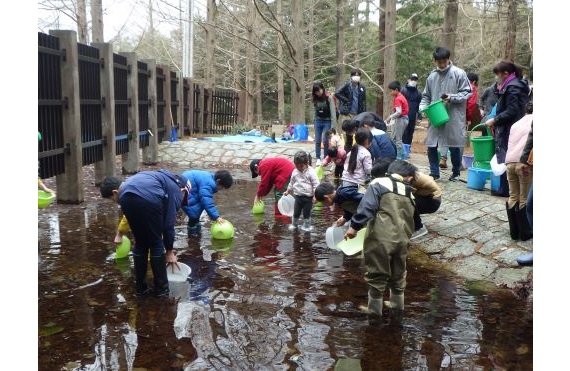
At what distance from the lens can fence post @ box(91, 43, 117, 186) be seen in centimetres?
1027

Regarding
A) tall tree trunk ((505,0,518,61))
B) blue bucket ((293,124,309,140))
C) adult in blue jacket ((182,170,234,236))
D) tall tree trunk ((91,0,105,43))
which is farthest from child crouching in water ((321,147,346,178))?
tall tree trunk ((91,0,105,43))

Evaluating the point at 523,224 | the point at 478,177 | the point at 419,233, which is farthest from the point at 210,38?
the point at 523,224

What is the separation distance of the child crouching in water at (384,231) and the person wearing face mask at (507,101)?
322cm

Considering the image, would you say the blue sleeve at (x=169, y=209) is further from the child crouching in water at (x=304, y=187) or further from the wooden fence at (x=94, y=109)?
the wooden fence at (x=94, y=109)

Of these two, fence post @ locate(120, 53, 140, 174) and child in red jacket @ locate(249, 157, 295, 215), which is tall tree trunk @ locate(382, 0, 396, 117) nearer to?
fence post @ locate(120, 53, 140, 174)

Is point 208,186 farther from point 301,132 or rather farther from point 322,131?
point 301,132

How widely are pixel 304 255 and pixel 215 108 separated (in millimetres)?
16180

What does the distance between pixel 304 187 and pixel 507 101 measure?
2.87 metres

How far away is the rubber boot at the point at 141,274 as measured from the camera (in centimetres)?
473

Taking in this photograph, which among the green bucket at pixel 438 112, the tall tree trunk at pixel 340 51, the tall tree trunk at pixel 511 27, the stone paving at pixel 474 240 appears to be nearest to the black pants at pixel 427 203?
the stone paving at pixel 474 240

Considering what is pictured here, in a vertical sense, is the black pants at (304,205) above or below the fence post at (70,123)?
below

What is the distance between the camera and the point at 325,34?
1217 inches

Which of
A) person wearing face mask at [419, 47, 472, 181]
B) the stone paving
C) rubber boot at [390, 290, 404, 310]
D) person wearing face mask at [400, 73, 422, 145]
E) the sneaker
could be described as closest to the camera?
rubber boot at [390, 290, 404, 310]

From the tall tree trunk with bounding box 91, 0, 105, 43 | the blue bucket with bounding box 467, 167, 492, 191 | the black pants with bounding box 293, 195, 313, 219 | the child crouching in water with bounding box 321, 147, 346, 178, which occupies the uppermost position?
the tall tree trunk with bounding box 91, 0, 105, 43
